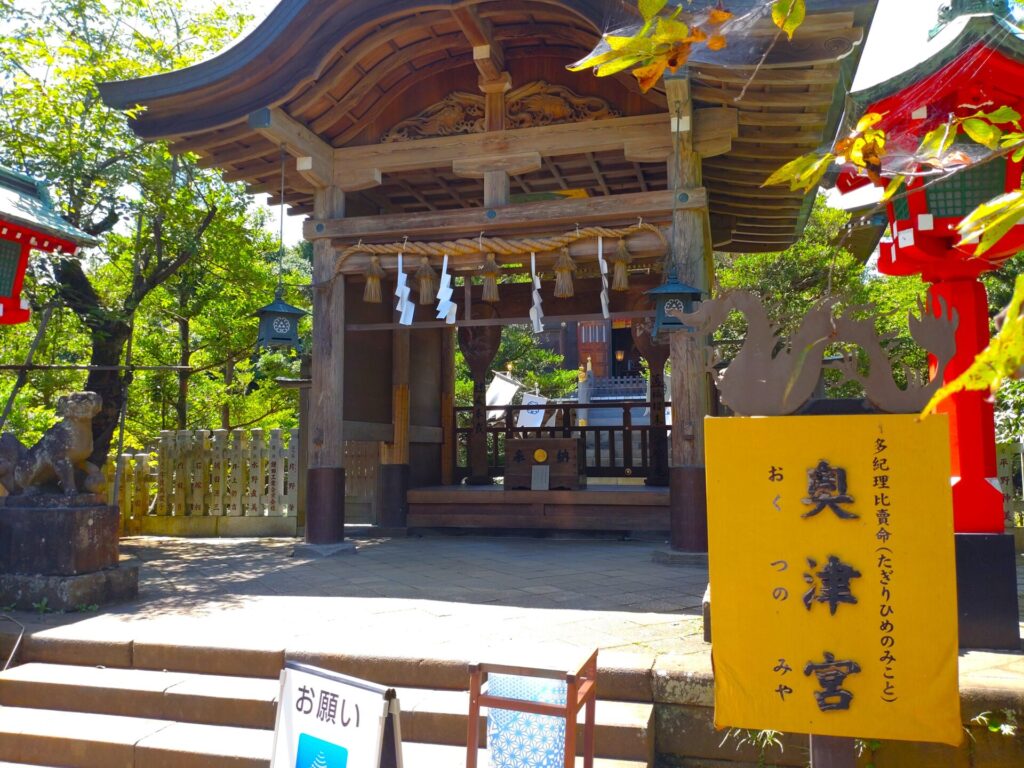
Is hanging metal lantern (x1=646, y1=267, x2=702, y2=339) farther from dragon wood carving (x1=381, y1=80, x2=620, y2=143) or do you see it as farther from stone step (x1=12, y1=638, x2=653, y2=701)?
stone step (x1=12, y1=638, x2=653, y2=701)

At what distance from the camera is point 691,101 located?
716 centimetres

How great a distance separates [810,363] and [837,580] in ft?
2.58

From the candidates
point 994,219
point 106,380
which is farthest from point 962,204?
point 106,380

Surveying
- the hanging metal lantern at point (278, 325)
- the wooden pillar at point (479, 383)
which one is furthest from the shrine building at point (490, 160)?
the wooden pillar at point (479, 383)

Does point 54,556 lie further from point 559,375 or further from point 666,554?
point 559,375

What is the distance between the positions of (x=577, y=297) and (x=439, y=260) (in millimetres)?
2676

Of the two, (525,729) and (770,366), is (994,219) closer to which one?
(770,366)

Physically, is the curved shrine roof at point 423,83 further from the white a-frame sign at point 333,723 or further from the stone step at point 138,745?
the stone step at point 138,745

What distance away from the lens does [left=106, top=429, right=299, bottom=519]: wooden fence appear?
9.84 metres

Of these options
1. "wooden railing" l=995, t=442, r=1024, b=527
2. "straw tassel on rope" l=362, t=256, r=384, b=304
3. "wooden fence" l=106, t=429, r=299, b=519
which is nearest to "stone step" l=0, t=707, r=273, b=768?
"straw tassel on rope" l=362, t=256, r=384, b=304

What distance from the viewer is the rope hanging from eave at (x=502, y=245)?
24.1ft

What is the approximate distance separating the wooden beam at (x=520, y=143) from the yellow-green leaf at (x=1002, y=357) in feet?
21.7

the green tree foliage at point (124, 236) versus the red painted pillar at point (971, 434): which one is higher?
the green tree foliage at point (124, 236)

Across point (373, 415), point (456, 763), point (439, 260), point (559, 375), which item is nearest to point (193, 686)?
point (456, 763)
